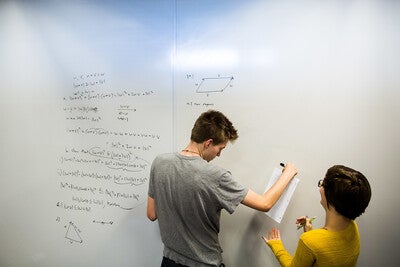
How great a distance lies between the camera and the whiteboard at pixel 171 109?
1.47 m

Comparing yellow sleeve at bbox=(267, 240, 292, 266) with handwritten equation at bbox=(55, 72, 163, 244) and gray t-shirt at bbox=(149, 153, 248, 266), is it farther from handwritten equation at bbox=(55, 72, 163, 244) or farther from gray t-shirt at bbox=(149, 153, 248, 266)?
handwritten equation at bbox=(55, 72, 163, 244)

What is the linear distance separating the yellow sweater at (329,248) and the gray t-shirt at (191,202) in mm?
320

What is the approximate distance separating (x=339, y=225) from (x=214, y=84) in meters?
0.96

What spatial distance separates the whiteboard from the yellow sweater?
18.9 inches

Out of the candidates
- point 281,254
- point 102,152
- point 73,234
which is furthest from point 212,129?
point 73,234

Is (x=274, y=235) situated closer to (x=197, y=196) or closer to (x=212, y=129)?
(x=197, y=196)

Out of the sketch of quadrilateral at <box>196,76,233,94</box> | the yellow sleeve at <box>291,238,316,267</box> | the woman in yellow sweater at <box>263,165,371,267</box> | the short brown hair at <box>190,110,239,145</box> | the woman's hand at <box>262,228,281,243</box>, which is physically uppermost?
the sketch of quadrilateral at <box>196,76,233,94</box>

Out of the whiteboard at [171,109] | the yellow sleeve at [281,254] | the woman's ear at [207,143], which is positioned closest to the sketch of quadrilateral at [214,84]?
the whiteboard at [171,109]

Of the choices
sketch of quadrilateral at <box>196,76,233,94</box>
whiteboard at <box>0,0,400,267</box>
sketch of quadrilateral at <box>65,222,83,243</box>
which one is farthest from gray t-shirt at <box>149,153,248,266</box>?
sketch of quadrilateral at <box>65,222,83,243</box>

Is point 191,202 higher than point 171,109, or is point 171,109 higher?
point 171,109

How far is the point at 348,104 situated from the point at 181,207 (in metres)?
1.04

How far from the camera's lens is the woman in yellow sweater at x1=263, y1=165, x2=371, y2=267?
1.00 meters

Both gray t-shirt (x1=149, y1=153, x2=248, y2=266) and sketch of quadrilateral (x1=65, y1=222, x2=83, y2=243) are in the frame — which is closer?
gray t-shirt (x1=149, y1=153, x2=248, y2=266)

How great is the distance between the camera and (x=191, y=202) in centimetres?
117
